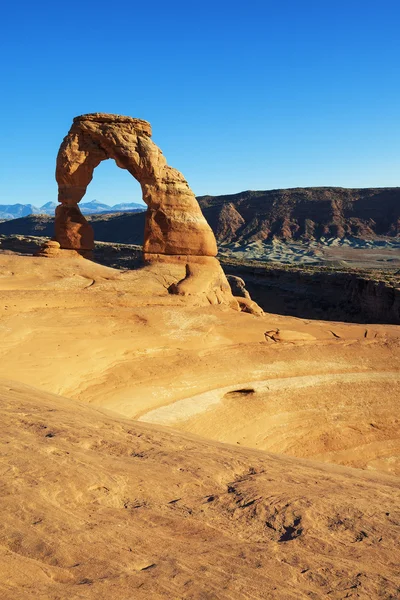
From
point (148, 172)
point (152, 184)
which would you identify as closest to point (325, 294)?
point (152, 184)

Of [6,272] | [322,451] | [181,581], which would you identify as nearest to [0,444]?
[181,581]

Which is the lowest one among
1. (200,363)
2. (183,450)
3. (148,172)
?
(200,363)

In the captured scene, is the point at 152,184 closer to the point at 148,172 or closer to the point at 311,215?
the point at 148,172

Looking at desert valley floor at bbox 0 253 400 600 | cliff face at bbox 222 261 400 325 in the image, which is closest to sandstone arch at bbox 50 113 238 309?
desert valley floor at bbox 0 253 400 600

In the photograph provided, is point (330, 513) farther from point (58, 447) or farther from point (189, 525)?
point (58, 447)

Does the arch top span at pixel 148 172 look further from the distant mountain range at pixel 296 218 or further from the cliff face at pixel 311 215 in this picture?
the cliff face at pixel 311 215

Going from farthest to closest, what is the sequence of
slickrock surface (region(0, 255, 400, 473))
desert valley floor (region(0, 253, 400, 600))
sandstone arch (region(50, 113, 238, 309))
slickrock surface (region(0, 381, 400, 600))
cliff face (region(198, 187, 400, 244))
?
cliff face (region(198, 187, 400, 244)) → sandstone arch (region(50, 113, 238, 309)) → slickrock surface (region(0, 255, 400, 473)) → desert valley floor (region(0, 253, 400, 600)) → slickrock surface (region(0, 381, 400, 600))

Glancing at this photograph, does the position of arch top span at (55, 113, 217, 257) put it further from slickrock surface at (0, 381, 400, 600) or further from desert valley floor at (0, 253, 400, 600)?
slickrock surface at (0, 381, 400, 600)
